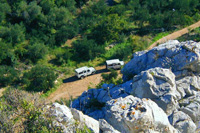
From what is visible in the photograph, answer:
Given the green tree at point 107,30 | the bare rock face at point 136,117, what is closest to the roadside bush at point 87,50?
the green tree at point 107,30

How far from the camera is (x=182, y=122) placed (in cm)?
1560

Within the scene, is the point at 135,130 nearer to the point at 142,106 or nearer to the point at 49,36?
the point at 142,106

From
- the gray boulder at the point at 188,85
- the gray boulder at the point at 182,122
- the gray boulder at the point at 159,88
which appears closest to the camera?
the gray boulder at the point at 182,122

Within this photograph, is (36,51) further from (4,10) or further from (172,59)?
(172,59)

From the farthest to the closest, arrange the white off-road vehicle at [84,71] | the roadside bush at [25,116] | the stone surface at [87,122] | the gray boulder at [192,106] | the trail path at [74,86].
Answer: the white off-road vehicle at [84,71] → the trail path at [74,86] → the gray boulder at [192,106] → the stone surface at [87,122] → the roadside bush at [25,116]

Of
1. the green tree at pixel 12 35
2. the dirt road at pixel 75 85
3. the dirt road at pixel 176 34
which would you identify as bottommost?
the dirt road at pixel 75 85

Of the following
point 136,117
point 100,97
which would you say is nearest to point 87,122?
point 136,117

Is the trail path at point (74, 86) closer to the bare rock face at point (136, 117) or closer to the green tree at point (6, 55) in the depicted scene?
the green tree at point (6, 55)

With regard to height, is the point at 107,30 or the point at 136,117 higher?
the point at 136,117

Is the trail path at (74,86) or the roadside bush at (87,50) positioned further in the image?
the roadside bush at (87,50)

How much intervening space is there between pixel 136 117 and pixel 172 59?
8.27 metres

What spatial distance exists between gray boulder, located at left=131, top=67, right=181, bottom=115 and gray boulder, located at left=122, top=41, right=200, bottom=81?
104 inches

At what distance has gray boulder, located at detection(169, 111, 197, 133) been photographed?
15.4 metres

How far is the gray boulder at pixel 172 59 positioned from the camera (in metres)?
19.7
